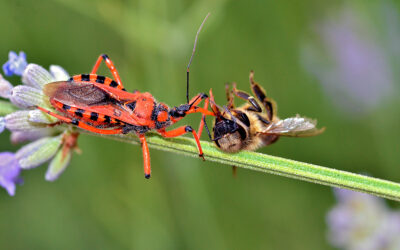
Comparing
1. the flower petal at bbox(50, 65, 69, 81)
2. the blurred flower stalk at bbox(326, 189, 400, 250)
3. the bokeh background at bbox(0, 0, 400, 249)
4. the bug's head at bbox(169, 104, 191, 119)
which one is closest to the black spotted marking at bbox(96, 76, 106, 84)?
the flower petal at bbox(50, 65, 69, 81)

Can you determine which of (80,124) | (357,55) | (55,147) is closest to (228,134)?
(80,124)

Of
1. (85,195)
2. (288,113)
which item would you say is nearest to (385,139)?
(288,113)

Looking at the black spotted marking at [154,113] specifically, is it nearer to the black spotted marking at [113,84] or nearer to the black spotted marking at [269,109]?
the black spotted marking at [113,84]

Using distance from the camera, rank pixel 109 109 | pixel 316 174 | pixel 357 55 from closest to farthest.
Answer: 1. pixel 316 174
2. pixel 109 109
3. pixel 357 55

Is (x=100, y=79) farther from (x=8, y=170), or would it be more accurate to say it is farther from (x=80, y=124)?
(x=8, y=170)

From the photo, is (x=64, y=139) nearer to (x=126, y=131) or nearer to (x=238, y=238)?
(x=126, y=131)

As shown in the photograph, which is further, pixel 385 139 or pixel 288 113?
pixel 288 113
